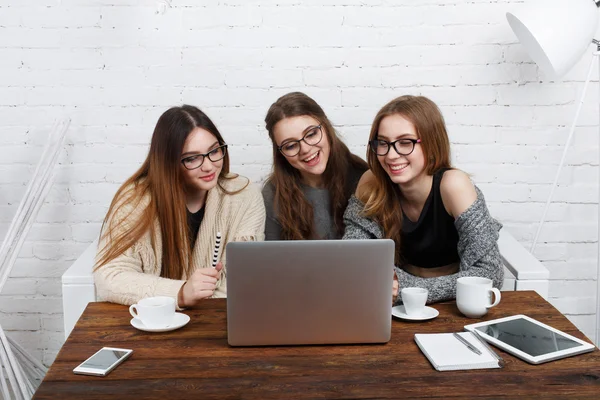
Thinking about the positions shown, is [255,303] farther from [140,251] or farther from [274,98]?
[274,98]

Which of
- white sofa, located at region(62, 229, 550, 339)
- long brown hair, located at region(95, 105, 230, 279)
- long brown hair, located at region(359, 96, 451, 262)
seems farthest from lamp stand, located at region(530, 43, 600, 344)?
long brown hair, located at region(95, 105, 230, 279)

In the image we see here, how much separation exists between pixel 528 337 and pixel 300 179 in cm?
119

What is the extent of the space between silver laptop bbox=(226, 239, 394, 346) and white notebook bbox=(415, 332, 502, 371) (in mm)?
96

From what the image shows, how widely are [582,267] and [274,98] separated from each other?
1578 mm

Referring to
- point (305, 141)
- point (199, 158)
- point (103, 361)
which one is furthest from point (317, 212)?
point (103, 361)

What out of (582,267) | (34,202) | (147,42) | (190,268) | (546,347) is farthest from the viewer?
(582,267)

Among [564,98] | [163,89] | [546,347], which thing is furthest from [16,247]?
[564,98]

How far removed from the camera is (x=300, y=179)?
8.03ft

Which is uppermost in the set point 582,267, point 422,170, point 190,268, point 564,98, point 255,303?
point 564,98

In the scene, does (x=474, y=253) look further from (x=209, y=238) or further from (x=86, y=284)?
(x=86, y=284)

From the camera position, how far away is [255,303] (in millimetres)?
1403

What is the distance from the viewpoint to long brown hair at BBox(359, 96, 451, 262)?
2.04 metres

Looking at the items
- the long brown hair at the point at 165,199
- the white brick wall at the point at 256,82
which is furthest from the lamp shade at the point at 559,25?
the long brown hair at the point at 165,199

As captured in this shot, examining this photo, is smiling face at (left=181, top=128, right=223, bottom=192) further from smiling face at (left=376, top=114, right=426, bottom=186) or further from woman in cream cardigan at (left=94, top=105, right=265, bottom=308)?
smiling face at (left=376, top=114, right=426, bottom=186)
